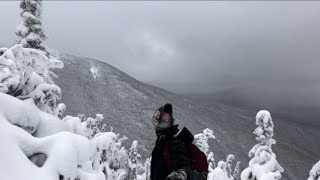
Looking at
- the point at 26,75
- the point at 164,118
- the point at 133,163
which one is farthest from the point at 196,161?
the point at 133,163

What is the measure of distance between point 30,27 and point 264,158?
43.9 ft

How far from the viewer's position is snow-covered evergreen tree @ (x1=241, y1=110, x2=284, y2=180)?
21.6 metres

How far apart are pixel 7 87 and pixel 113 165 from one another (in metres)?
24.3

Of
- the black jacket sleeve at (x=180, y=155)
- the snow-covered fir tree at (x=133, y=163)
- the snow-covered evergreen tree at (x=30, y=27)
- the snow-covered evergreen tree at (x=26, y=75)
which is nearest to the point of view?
the black jacket sleeve at (x=180, y=155)

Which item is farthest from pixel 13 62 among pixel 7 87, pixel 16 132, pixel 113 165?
pixel 113 165

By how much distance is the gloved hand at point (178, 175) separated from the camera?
12.4 ft

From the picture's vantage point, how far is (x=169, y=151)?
13.5ft

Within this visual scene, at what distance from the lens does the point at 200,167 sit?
4031mm

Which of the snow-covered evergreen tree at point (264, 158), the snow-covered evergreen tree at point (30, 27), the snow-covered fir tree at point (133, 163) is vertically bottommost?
the snow-covered fir tree at point (133, 163)

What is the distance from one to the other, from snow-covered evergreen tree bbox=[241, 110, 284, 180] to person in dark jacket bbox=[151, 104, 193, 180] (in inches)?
704

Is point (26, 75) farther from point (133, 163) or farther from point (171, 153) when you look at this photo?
point (133, 163)

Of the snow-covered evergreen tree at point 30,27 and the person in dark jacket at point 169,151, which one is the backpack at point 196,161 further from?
the snow-covered evergreen tree at point 30,27

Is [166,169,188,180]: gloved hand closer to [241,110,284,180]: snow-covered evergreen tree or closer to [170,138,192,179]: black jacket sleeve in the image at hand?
[170,138,192,179]: black jacket sleeve

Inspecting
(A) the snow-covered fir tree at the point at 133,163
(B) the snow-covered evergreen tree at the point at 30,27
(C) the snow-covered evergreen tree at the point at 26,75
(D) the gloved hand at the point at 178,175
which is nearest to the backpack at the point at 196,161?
(D) the gloved hand at the point at 178,175
